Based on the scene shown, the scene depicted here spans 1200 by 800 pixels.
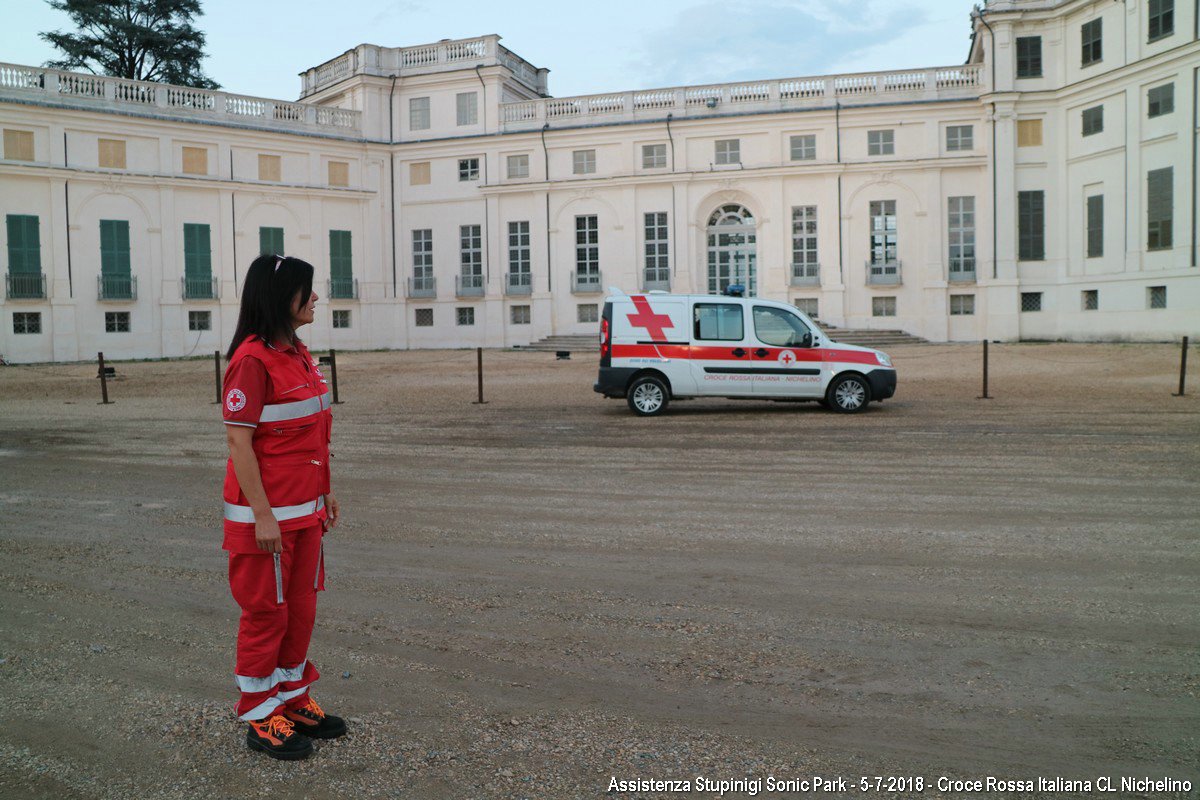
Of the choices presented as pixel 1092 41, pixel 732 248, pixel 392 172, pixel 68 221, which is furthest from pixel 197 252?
pixel 1092 41

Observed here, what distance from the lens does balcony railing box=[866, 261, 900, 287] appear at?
3959 centimetres

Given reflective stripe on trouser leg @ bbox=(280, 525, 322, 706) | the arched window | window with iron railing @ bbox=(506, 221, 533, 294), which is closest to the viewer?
reflective stripe on trouser leg @ bbox=(280, 525, 322, 706)

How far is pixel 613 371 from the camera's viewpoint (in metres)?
16.7

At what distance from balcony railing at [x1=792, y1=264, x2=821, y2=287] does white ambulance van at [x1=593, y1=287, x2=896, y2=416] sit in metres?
24.5

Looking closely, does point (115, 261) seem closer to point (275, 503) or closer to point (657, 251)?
point (657, 251)

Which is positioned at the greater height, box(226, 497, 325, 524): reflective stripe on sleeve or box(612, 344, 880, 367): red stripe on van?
box(612, 344, 880, 367): red stripe on van

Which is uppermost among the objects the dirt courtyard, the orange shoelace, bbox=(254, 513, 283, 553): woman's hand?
bbox=(254, 513, 283, 553): woman's hand

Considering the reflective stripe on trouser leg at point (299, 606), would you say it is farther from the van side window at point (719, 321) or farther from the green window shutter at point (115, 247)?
the green window shutter at point (115, 247)

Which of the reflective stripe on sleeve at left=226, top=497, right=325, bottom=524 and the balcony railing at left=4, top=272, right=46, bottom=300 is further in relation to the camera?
the balcony railing at left=4, top=272, right=46, bottom=300

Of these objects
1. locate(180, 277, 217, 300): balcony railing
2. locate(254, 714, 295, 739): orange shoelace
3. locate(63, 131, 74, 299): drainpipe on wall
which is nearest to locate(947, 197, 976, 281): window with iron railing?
locate(180, 277, 217, 300): balcony railing

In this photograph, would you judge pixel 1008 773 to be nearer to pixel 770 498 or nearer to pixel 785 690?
pixel 785 690

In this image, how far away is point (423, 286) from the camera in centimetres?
4472

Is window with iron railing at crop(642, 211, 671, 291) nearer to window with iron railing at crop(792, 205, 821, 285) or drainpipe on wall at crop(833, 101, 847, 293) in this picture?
window with iron railing at crop(792, 205, 821, 285)

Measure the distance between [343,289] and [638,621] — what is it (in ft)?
134
